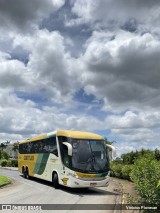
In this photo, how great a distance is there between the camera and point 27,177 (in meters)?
29.9

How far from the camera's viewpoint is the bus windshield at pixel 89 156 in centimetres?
1898

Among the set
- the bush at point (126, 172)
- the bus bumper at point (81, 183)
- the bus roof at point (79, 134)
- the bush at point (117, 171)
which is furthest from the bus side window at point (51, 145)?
the bush at point (117, 171)

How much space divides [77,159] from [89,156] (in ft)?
2.34

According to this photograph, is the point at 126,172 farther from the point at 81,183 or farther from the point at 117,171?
the point at 81,183

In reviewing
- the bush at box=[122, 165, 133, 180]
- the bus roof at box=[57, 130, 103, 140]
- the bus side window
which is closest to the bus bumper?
the bus roof at box=[57, 130, 103, 140]

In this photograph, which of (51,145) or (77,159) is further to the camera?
(51,145)

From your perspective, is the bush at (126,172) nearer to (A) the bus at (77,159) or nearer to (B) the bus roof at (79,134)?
(A) the bus at (77,159)

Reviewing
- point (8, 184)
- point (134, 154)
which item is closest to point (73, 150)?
point (8, 184)

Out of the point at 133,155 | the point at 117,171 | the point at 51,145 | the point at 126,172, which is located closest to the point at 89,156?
the point at 51,145

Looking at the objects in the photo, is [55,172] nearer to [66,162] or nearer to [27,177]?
[66,162]

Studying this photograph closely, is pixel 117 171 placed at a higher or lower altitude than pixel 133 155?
lower

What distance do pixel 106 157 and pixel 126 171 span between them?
10.3 meters

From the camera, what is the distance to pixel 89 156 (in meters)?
19.3

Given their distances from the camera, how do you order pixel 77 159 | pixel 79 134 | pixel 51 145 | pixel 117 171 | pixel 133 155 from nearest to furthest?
pixel 77 159
pixel 79 134
pixel 51 145
pixel 117 171
pixel 133 155
